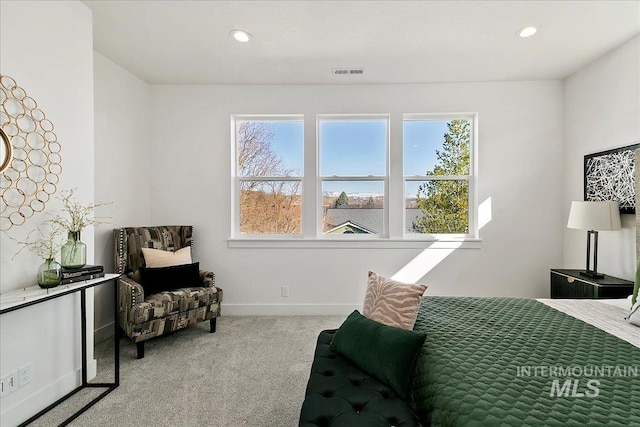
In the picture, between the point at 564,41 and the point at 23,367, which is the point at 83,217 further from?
the point at 564,41

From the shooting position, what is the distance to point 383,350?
56.1 inches

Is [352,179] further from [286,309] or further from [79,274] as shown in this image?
[79,274]

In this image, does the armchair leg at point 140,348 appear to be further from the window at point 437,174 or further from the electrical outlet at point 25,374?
the window at point 437,174

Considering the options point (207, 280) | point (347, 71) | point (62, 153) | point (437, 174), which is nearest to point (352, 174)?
point (437, 174)

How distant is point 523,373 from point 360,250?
236 cm

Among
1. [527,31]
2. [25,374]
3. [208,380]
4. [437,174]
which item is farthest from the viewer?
[437,174]

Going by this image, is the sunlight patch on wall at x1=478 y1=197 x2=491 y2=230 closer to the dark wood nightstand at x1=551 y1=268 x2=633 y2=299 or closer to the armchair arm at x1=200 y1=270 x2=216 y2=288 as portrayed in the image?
the dark wood nightstand at x1=551 y1=268 x2=633 y2=299

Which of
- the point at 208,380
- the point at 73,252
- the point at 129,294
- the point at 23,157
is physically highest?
the point at 23,157

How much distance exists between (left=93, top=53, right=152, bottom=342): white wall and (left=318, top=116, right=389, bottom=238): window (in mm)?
2047

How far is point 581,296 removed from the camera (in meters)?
2.65

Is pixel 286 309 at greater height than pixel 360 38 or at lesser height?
lesser

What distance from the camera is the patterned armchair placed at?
2.46m

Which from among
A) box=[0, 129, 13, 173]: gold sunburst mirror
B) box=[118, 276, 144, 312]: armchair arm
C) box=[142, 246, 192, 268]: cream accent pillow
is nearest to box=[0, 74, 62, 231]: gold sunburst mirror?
box=[0, 129, 13, 173]: gold sunburst mirror

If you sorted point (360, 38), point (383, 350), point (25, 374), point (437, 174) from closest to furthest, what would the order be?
point (383, 350), point (25, 374), point (360, 38), point (437, 174)
